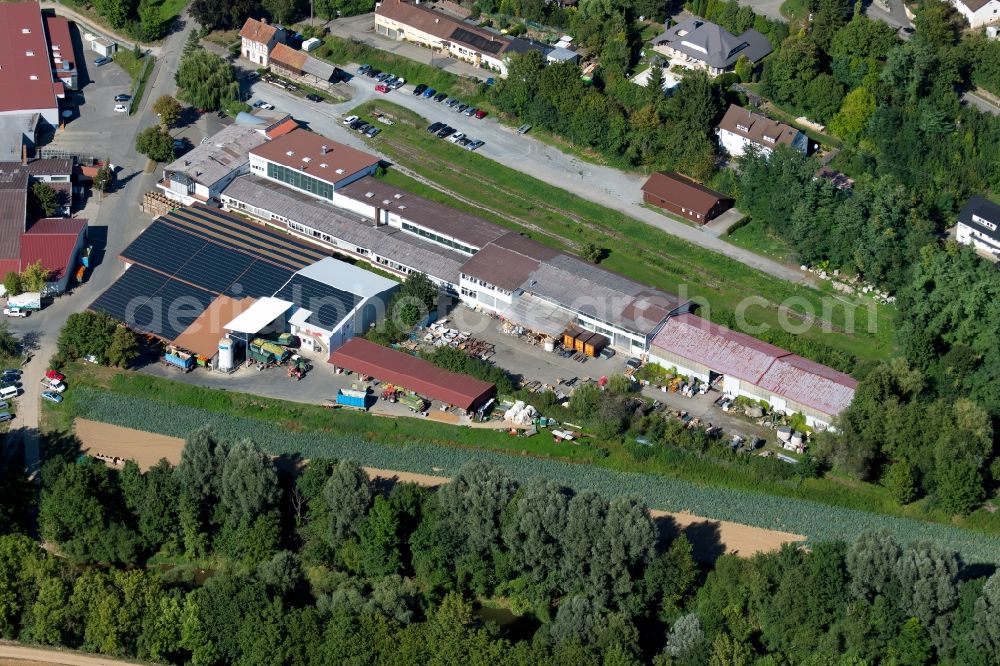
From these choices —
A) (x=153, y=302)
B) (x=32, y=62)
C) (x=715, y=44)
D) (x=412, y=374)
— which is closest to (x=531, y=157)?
(x=715, y=44)

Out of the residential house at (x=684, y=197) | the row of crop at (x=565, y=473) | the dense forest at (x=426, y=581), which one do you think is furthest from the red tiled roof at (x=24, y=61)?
the residential house at (x=684, y=197)

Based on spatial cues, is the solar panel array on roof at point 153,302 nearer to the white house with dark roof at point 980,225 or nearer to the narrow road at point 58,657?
the narrow road at point 58,657

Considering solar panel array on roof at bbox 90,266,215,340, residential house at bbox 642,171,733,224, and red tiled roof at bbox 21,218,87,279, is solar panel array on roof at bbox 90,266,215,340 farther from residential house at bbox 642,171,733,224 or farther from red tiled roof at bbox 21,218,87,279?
residential house at bbox 642,171,733,224

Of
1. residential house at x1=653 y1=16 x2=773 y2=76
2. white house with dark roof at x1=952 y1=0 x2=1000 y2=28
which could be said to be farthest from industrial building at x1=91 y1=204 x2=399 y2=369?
white house with dark roof at x1=952 y1=0 x2=1000 y2=28

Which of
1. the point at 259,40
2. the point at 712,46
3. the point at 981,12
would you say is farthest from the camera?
the point at 259,40

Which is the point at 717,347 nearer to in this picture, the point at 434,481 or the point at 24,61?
the point at 434,481
